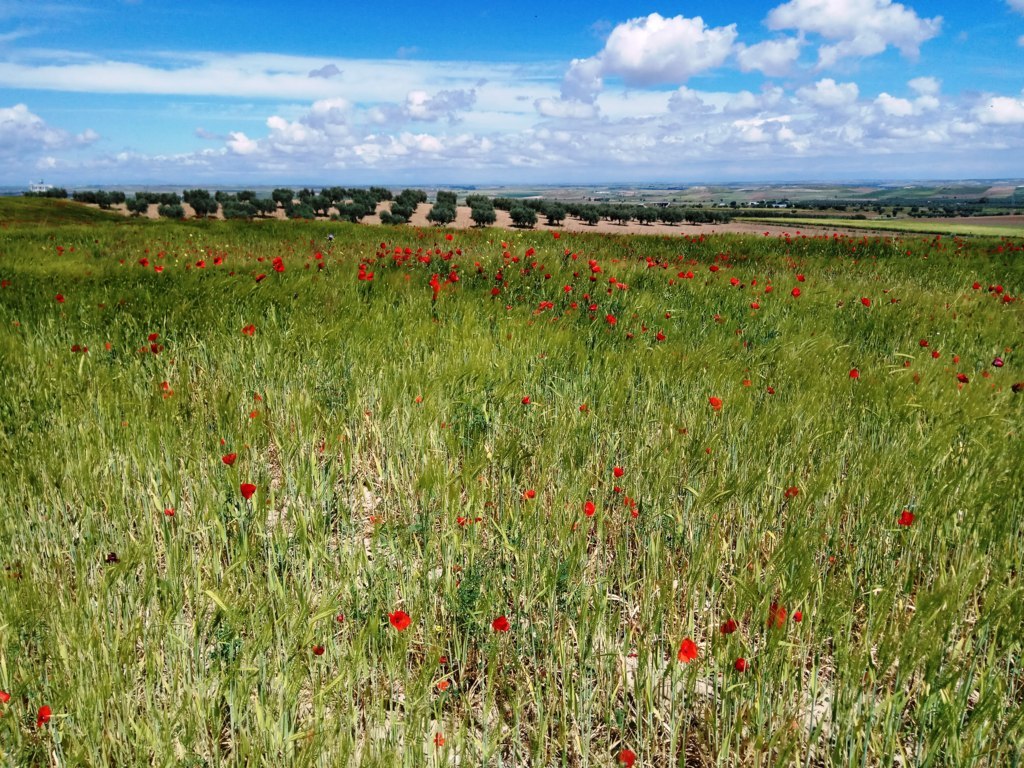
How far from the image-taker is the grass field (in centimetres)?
181

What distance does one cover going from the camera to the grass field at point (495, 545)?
1812 millimetres

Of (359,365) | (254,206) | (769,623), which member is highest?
(254,206)

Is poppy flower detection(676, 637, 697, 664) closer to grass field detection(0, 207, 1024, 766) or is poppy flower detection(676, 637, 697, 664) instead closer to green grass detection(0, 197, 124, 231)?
grass field detection(0, 207, 1024, 766)

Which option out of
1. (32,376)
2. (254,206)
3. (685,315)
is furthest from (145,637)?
(254,206)

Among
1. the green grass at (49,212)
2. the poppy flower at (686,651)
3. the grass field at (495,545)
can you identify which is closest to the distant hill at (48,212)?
the green grass at (49,212)

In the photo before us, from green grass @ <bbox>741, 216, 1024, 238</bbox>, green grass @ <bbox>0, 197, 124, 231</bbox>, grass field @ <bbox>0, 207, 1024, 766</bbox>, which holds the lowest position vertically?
grass field @ <bbox>0, 207, 1024, 766</bbox>

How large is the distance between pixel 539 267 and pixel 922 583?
6120 millimetres

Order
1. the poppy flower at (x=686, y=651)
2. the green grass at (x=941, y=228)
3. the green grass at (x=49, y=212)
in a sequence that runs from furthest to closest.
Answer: the green grass at (x=49, y=212) < the green grass at (x=941, y=228) < the poppy flower at (x=686, y=651)

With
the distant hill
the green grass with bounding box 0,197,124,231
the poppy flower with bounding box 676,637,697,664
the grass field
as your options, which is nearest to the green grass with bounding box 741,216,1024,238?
the grass field

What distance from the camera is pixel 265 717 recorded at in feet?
5.53

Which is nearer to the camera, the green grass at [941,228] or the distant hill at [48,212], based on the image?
the green grass at [941,228]

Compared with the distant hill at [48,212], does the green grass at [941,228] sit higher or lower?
lower

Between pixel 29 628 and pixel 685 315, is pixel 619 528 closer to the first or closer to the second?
pixel 29 628

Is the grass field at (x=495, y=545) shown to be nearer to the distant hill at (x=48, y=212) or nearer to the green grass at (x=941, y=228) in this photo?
the green grass at (x=941, y=228)
